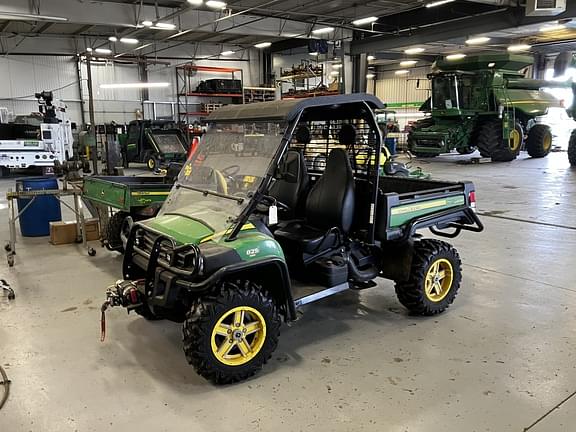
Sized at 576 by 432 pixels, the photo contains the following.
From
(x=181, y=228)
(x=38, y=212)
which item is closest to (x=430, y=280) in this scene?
(x=181, y=228)

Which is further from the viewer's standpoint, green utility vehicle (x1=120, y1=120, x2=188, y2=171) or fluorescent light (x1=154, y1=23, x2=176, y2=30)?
green utility vehicle (x1=120, y1=120, x2=188, y2=171)

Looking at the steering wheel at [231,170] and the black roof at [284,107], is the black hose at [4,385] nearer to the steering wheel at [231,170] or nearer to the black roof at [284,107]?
the steering wheel at [231,170]

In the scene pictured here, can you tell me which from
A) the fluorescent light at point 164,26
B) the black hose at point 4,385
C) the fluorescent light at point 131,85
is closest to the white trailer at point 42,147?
the fluorescent light at point 164,26

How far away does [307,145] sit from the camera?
A: 13.1 ft

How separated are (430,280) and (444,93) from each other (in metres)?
11.7

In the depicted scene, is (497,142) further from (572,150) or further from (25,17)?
(25,17)

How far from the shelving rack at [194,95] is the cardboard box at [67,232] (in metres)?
13.1

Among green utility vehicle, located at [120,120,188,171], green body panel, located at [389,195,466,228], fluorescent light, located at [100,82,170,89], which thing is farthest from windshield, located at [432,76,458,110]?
green body panel, located at [389,195,466,228]

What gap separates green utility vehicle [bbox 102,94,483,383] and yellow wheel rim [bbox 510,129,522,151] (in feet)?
39.5

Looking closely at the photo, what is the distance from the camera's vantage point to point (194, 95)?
752 inches

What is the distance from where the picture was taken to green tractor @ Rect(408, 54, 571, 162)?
1398 cm

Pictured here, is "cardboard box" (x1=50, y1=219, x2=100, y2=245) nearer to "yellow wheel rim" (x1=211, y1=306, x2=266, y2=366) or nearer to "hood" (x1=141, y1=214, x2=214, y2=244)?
"hood" (x1=141, y1=214, x2=214, y2=244)

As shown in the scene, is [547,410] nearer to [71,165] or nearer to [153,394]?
[153,394]

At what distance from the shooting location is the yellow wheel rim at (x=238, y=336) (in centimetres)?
274
